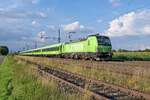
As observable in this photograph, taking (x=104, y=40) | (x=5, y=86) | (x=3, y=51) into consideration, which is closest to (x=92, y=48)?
(x=104, y=40)

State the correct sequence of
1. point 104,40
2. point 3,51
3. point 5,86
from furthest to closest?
1. point 3,51
2. point 104,40
3. point 5,86

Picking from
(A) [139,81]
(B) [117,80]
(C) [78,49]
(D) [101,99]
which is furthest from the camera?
(C) [78,49]

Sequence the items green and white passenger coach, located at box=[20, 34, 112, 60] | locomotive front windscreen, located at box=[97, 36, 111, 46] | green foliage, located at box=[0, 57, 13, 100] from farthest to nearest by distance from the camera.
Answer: locomotive front windscreen, located at box=[97, 36, 111, 46] → green and white passenger coach, located at box=[20, 34, 112, 60] → green foliage, located at box=[0, 57, 13, 100]

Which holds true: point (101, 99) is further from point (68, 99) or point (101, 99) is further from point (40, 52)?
point (40, 52)

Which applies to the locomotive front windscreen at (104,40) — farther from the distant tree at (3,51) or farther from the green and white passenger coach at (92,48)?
the distant tree at (3,51)

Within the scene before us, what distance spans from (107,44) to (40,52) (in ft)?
169

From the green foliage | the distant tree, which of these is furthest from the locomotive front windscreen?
the distant tree

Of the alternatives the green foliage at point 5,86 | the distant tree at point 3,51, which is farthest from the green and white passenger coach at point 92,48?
the distant tree at point 3,51

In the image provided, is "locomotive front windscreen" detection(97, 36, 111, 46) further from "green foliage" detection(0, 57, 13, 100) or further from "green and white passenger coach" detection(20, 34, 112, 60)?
"green foliage" detection(0, 57, 13, 100)

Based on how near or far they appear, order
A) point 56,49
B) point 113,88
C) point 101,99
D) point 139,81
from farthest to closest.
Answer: point 56,49 < point 139,81 < point 113,88 < point 101,99

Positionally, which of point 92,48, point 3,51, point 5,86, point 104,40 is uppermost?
point 3,51

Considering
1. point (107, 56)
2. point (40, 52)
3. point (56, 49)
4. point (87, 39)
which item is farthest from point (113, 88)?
point (40, 52)

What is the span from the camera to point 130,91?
1406 cm

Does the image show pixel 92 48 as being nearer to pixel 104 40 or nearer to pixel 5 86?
pixel 104 40
